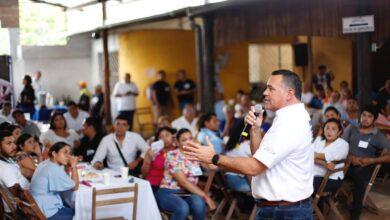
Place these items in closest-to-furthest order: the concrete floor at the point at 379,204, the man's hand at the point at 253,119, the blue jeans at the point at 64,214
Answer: the man's hand at the point at 253,119 < the blue jeans at the point at 64,214 < the concrete floor at the point at 379,204

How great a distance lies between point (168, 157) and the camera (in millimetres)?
6047

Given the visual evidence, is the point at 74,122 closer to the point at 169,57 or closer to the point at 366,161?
the point at 366,161

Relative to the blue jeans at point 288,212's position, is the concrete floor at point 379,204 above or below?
below

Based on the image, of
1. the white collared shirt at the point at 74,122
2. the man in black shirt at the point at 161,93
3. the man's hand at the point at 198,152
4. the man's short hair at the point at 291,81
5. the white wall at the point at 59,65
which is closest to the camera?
the man's hand at the point at 198,152

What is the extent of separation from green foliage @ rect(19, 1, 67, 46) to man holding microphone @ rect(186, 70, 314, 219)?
5.65 m

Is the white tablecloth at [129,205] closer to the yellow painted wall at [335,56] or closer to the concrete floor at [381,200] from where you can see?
the concrete floor at [381,200]

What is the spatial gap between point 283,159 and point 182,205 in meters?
2.56

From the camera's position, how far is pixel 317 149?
22.0ft

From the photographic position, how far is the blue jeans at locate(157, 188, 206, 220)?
5.88 meters

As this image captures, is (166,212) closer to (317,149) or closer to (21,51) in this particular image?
(317,149)

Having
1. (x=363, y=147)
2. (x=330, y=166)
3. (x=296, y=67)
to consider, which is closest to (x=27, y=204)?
(x=330, y=166)

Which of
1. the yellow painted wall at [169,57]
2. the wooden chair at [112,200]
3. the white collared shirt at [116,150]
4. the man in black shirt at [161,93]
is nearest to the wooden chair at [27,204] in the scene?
the wooden chair at [112,200]

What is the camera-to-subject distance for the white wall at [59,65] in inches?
395

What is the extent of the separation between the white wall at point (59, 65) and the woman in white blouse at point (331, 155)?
4670 mm
